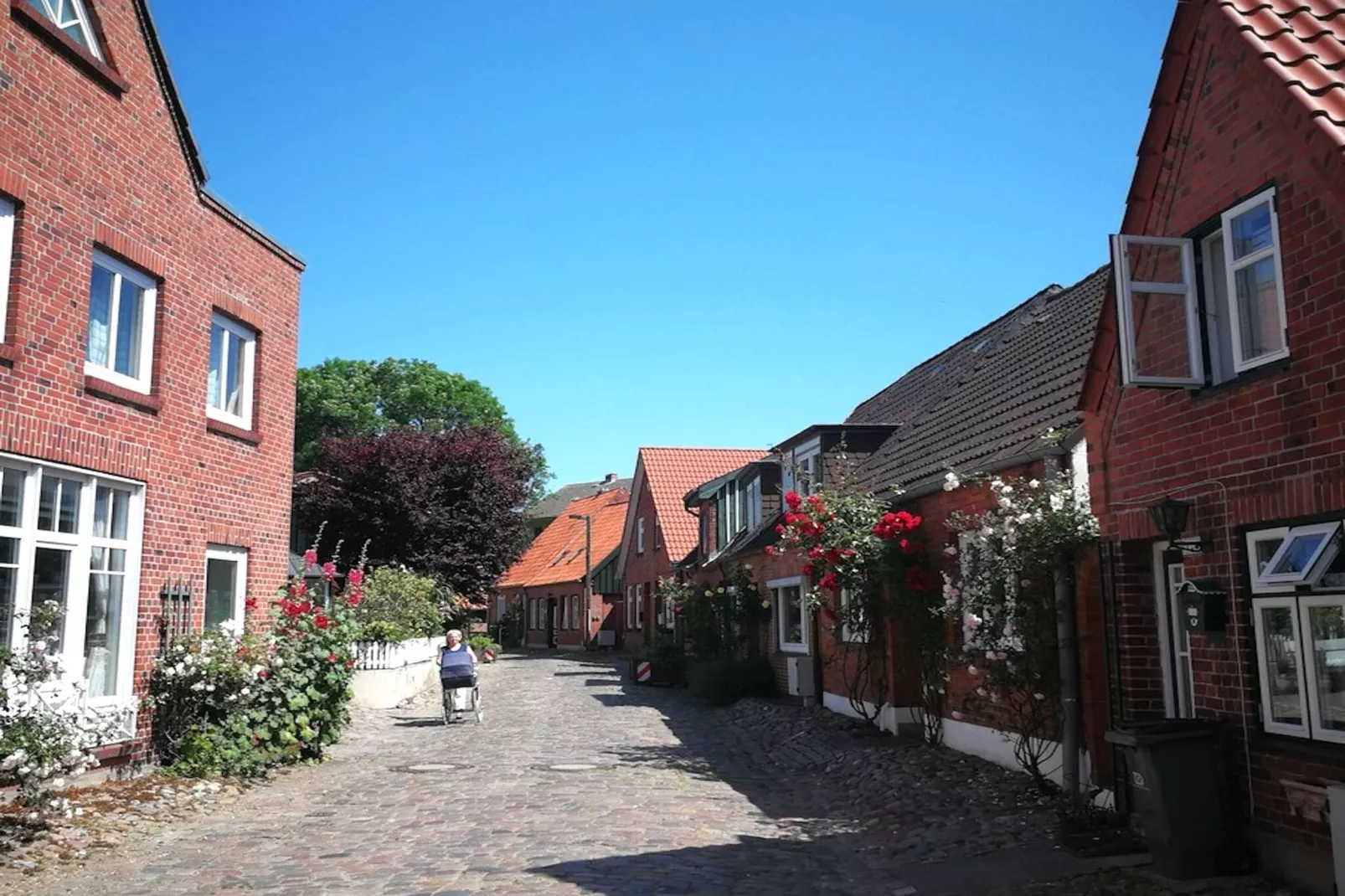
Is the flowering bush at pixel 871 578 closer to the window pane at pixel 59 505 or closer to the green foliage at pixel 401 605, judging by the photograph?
the window pane at pixel 59 505

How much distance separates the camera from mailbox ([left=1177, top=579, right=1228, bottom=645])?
7910 mm

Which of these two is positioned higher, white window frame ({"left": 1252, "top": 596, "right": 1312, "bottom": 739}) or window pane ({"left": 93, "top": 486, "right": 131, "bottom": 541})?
window pane ({"left": 93, "top": 486, "right": 131, "bottom": 541})

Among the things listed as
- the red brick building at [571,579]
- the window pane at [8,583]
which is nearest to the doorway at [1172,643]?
the window pane at [8,583]

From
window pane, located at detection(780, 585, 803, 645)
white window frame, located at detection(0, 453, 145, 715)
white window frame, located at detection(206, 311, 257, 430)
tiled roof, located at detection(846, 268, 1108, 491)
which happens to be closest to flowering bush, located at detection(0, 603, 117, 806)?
white window frame, located at detection(0, 453, 145, 715)

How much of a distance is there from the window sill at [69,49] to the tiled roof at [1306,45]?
398 inches

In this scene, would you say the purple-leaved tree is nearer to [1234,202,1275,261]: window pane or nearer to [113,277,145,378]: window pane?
[113,277,145,378]: window pane

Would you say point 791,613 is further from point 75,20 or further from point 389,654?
point 75,20

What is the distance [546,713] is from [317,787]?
877 cm

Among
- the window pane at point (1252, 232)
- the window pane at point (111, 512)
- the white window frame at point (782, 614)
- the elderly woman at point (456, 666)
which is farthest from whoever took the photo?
the white window frame at point (782, 614)

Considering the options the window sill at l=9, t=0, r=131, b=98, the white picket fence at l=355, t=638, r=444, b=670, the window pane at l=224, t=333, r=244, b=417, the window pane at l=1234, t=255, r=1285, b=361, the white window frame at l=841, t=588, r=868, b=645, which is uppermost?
the window sill at l=9, t=0, r=131, b=98

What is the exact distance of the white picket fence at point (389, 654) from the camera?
2067 centimetres

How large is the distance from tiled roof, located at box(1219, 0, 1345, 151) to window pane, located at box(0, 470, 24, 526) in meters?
10.4

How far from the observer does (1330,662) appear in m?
7.20

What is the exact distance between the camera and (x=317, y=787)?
12086 mm
